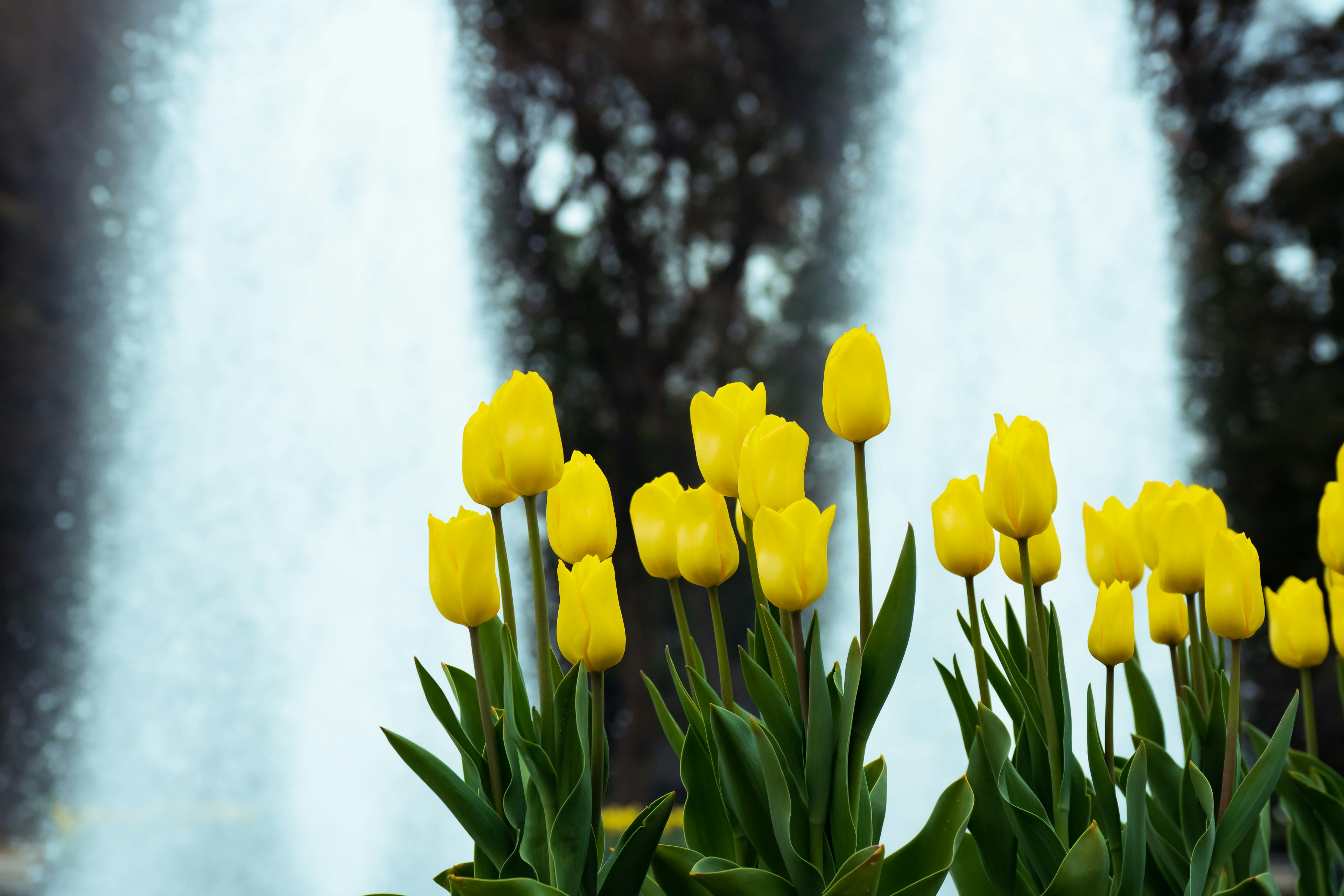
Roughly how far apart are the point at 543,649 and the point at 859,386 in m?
0.16

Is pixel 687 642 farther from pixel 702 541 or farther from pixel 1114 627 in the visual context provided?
pixel 1114 627

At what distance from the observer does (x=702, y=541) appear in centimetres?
43

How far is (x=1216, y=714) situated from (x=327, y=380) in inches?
144

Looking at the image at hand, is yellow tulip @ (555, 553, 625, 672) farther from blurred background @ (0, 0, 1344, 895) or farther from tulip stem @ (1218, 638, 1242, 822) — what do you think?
blurred background @ (0, 0, 1344, 895)

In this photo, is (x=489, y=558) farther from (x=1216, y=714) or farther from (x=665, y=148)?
(x=665, y=148)

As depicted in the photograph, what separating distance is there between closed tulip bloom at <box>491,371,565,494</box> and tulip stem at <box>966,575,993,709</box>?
18 cm

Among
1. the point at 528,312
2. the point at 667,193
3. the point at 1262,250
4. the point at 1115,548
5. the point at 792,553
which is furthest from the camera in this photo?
the point at 667,193

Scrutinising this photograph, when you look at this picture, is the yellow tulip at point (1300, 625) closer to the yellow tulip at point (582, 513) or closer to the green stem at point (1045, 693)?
the green stem at point (1045, 693)

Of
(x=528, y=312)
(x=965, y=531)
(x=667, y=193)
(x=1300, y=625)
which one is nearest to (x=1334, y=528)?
(x=1300, y=625)

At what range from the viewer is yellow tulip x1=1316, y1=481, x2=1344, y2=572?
20.2 inches

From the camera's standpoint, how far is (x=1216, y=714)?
0.51 m

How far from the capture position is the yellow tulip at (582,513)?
1.44 ft

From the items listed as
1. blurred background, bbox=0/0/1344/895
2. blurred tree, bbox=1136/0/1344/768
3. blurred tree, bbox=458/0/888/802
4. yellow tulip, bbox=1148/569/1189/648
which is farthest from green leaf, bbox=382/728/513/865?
blurred tree, bbox=1136/0/1344/768

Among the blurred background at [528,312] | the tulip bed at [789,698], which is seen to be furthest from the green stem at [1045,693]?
the blurred background at [528,312]
